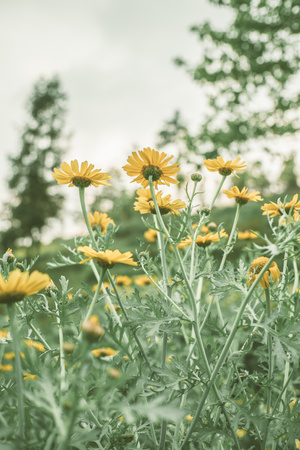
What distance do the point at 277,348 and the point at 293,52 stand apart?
427 inches

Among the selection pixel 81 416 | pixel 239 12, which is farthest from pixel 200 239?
pixel 239 12

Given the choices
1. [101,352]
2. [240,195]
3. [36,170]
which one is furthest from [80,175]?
[36,170]

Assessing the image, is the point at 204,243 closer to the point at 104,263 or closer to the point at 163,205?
the point at 163,205

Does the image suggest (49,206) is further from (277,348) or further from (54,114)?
(277,348)

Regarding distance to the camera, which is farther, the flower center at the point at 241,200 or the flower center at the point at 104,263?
the flower center at the point at 241,200

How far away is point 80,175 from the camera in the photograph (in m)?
1.28

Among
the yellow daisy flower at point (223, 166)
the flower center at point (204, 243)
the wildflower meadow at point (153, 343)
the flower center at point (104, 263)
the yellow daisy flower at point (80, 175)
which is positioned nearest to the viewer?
the wildflower meadow at point (153, 343)

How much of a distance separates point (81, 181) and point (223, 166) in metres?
0.55

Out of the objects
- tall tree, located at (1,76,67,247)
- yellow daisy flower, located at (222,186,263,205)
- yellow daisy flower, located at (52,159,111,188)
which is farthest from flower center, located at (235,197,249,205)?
tall tree, located at (1,76,67,247)

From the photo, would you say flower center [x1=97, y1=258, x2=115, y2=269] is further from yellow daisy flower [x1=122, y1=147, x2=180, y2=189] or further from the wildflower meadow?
yellow daisy flower [x1=122, y1=147, x2=180, y2=189]

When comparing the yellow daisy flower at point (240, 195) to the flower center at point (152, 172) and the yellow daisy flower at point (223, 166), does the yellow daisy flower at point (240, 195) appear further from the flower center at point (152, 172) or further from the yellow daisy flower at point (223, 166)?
the flower center at point (152, 172)

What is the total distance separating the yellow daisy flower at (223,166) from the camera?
1479 millimetres

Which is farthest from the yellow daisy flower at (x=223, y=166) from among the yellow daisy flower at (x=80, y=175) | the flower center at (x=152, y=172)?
the yellow daisy flower at (x=80, y=175)

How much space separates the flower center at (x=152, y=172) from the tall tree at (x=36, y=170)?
17969mm
